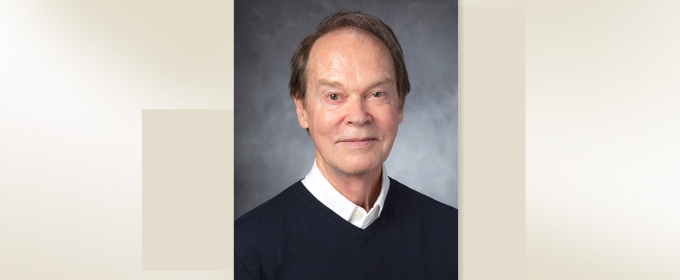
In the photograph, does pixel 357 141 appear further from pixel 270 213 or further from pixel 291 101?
pixel 270 213

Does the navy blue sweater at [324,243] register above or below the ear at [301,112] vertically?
below

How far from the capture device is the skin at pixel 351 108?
2354mm

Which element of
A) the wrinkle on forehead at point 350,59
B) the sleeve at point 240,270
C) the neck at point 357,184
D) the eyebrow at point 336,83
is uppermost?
the wrinkle on forehead at point 350,59

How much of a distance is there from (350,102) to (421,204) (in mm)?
491
